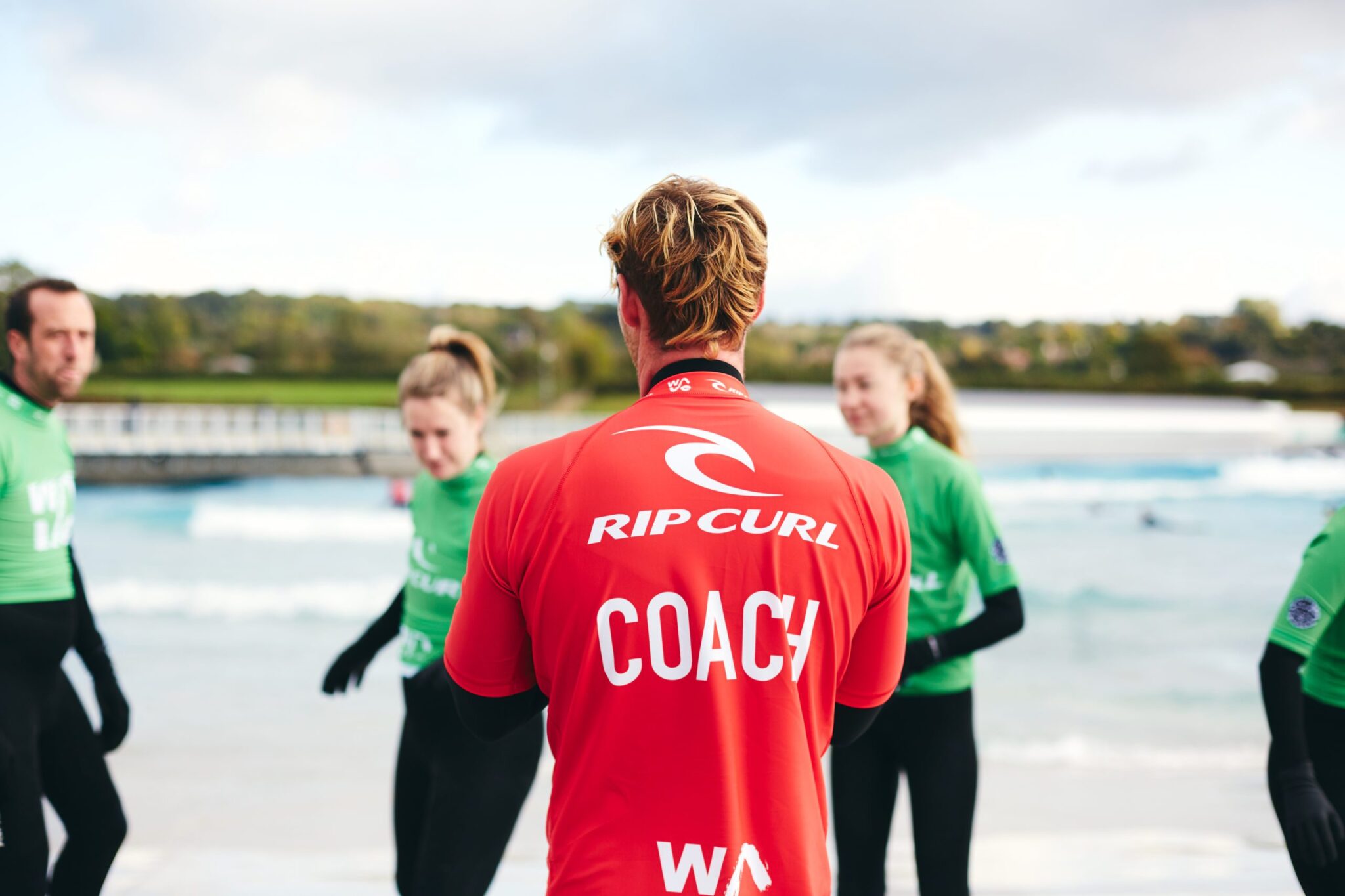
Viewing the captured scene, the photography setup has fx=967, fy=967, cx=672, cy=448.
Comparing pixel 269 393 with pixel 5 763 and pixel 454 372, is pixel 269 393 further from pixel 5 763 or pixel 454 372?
pixel 5 763

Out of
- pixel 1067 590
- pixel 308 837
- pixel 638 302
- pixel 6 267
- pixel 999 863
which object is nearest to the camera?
pixel 638 302

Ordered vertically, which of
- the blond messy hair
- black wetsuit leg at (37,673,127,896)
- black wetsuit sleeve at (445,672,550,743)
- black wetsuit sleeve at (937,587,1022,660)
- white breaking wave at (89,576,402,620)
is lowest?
white breaking wave at (89,576,402,620)

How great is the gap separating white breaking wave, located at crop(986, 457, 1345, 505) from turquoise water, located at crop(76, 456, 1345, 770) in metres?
0.20

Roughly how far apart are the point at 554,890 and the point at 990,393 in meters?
65.9

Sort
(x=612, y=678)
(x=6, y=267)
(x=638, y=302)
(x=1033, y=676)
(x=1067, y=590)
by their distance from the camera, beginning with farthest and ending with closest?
(x=6, y=267)
(x=1067, y=590)
(x=1033, y=676)
(x=638, y=302)
(x=612, y=678)

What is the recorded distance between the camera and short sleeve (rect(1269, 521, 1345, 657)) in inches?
75.0

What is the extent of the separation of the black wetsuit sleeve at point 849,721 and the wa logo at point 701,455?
1.34ft

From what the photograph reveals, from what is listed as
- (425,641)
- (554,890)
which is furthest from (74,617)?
(554,890)

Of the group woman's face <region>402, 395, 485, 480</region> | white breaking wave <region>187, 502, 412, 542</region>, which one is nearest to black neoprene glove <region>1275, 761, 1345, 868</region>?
woman's face <region>402, 395, 485, 480</region>

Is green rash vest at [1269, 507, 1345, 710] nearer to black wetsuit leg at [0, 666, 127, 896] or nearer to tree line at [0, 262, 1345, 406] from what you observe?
black wetsuit leg at [0, 666, 127, 896]

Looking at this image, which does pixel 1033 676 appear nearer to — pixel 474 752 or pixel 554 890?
pixel 474 752

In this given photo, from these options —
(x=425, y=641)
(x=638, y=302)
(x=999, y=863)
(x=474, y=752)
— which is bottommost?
(x=999, y=863)

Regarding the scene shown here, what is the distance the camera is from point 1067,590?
16.0 meters

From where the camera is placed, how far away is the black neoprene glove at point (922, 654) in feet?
7.86
